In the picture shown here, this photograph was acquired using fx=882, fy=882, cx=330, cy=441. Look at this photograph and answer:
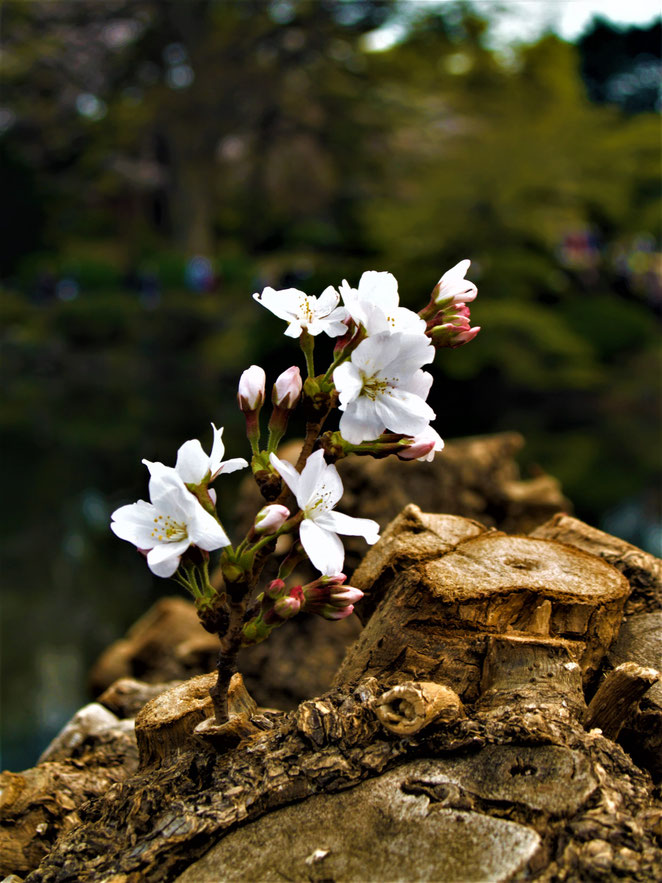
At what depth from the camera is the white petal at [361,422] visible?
1519 mm

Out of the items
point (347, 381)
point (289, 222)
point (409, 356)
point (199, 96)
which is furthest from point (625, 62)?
point (347, 381)

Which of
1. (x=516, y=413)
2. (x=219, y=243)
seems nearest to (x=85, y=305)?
(x=219, y=243)

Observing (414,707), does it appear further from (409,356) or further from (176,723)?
(409,356)

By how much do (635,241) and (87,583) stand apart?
1760cm

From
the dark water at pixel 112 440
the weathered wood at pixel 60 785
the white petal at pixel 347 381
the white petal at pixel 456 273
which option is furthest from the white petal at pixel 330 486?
the dark water at pixel 112 440

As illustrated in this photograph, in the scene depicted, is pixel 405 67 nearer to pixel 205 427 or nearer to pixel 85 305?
→ pixel 85 305

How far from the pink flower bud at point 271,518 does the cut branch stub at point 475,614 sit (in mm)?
483

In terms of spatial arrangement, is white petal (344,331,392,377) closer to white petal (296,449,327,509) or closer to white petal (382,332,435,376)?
white petal (382,332,435,376)

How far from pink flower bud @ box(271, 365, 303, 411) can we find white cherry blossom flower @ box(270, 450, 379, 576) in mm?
134

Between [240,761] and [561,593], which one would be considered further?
[561,593]

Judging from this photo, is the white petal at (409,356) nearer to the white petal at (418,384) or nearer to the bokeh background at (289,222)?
the white petal at (418,384)

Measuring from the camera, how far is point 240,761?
5.27 ft

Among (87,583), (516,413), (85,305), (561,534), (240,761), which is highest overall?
(240,761)

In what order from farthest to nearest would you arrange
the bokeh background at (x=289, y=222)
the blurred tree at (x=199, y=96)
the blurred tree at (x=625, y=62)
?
the blurred tree at (x=625, y=62), the blurred tree at (x=199, y=96), the bokeh background at (x=289, y=222)
